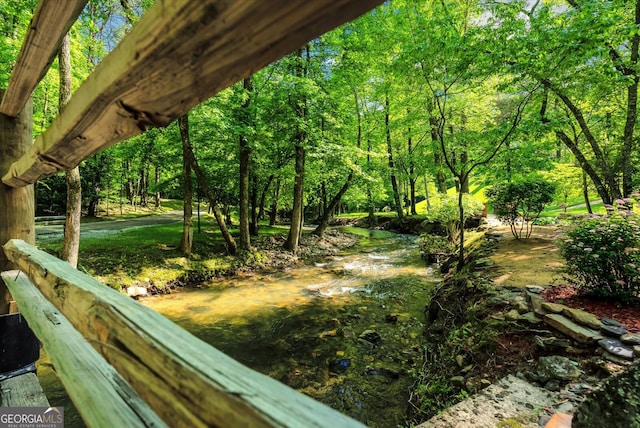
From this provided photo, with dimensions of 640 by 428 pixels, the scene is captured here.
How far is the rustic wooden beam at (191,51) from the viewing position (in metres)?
0.49

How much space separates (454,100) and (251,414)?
12629 millimetres

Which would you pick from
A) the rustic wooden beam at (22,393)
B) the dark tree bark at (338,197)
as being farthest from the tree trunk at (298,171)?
the rustic wooden beam at (22,393)

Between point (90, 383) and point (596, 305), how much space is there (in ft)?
18.2

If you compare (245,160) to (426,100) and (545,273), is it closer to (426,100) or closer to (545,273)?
(426,100)

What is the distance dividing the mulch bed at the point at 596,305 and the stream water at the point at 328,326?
2180mm

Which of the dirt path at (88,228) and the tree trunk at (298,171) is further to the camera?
the tree trunk at (298,171)

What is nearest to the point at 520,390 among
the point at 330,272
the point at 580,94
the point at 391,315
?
the point at 391,315

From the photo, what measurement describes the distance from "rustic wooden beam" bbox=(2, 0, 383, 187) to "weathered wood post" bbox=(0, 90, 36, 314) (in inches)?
111

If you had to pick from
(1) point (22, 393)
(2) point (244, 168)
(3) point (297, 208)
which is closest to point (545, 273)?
(1) point (22, 393)

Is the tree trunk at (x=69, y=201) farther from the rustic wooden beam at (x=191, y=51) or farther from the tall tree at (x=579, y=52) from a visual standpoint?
the tall tree at (x=579, y=52)

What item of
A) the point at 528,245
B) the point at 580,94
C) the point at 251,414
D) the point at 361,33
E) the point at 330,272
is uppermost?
the point at 361,33

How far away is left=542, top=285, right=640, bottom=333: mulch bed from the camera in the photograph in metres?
3.76

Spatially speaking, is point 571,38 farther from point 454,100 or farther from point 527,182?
point 454,100

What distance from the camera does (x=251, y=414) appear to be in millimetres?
439
